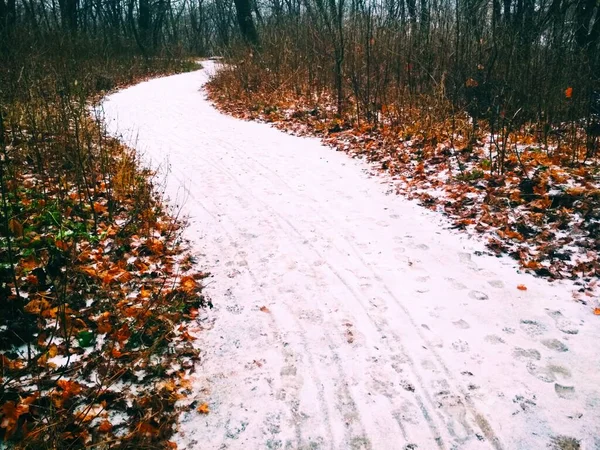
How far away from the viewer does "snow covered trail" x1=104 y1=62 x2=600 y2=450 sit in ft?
6.49

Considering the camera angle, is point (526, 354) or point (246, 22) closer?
point (526, 354)

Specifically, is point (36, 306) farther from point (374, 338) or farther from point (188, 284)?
point (374, 338)

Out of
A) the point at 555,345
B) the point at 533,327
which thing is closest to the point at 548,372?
the point at 555,345

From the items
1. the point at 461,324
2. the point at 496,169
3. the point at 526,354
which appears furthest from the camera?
the point at 496,169

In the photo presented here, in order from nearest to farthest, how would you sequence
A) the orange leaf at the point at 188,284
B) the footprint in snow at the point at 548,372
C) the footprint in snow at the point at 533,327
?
the footprint in snow at the point at 548,372
the footprint in snow at the point at 533,327
the orange leaf at the point at 188,284

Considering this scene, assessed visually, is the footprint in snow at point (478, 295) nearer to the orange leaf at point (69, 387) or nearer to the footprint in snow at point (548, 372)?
the footprint in snow at point (548, 372)

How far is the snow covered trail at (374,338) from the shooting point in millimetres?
1979

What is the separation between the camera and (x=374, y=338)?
8.38ft

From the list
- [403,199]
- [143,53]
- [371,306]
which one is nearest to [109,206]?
[371,306]

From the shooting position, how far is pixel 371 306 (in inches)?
113

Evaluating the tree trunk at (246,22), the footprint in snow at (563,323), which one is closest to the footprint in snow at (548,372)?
the footprint in snow at (563,323)

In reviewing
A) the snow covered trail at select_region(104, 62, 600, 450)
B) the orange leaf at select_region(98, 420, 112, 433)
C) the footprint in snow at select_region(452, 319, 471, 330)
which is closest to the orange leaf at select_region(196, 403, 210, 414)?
the snow covered trail at select_region(104, 62, 600, 450)

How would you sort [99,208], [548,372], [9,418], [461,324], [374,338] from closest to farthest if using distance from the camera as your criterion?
[9,418] < [548,372] < [374,338] < [461,324] < [99,208]

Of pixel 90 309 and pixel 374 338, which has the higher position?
pixel 90 309
